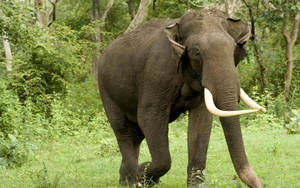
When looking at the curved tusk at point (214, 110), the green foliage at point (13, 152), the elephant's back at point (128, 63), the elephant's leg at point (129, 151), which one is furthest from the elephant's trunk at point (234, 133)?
the green foliage at point (13, 152)

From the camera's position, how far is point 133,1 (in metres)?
28.3

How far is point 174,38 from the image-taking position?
620 cm

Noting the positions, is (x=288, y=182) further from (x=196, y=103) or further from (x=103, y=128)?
(x=103, y=128)

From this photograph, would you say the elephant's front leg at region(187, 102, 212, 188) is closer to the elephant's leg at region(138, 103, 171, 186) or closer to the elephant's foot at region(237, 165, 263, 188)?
the elephant's leg at region(138, 103, 171, 186)

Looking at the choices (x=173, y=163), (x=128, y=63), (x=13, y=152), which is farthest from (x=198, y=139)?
(x=13, y=152)

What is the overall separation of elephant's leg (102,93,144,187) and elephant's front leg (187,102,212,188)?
1027 millimetres

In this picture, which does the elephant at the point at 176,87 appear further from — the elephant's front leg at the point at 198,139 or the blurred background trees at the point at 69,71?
the blurred background trees at the point at 69,71

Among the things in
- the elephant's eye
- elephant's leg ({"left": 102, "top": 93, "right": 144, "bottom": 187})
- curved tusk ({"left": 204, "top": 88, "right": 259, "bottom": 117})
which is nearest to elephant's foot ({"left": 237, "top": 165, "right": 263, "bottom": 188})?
curved tusk ({"left": 204, "top": 88, "right": 259, "bottom": 117})

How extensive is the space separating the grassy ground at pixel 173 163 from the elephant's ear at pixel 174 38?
150cm

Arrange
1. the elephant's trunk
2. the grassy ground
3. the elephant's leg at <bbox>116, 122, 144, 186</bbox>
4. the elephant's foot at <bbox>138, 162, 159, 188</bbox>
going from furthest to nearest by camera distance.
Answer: the grassy ground → the elephant's leg at <bbox>116, 122, 144, 186</bbox> → the elephant's foot at <bbox>138, 162, 159, 188</bbox> → the elephant's trunk

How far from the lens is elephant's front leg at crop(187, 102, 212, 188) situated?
6.70 meters

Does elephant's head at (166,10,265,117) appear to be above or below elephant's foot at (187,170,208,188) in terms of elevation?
above

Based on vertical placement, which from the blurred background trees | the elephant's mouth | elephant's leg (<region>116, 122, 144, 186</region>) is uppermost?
the elephant's mouth

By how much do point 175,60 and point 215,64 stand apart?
24.4 inches
